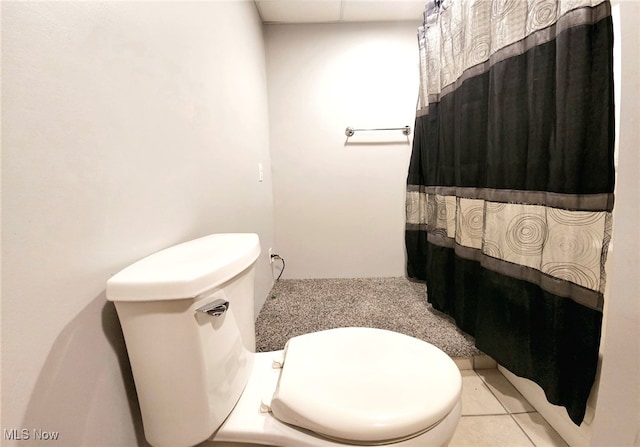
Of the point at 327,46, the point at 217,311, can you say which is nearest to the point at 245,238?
the point at 217,311

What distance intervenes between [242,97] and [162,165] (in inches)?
31.7

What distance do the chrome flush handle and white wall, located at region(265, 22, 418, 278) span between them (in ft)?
4.84

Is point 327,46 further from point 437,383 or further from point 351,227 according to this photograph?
point 437,383

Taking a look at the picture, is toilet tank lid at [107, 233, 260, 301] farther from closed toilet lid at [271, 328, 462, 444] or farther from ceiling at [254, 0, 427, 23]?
ceiling at [254, 0, 427, 23]

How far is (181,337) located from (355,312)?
111cm

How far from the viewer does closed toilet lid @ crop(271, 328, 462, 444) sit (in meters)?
0.46

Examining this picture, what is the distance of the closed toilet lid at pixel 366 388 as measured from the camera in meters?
0.46

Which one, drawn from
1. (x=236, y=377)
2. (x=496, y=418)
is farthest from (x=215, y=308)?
(x=496, y=418)

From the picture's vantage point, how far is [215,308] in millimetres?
443

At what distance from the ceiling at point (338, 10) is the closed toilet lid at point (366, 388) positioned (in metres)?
1.97

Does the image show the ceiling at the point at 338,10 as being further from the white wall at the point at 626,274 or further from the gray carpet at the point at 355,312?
the gray carpet at the point at 355,312

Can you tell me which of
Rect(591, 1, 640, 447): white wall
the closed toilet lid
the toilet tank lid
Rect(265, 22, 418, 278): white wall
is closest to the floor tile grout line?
Rect(591, 1, 640, 447): white wall

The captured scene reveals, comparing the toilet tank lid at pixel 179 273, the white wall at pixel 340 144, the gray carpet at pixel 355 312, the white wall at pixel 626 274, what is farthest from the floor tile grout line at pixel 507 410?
the toilet tank lid at pixel 179 273
